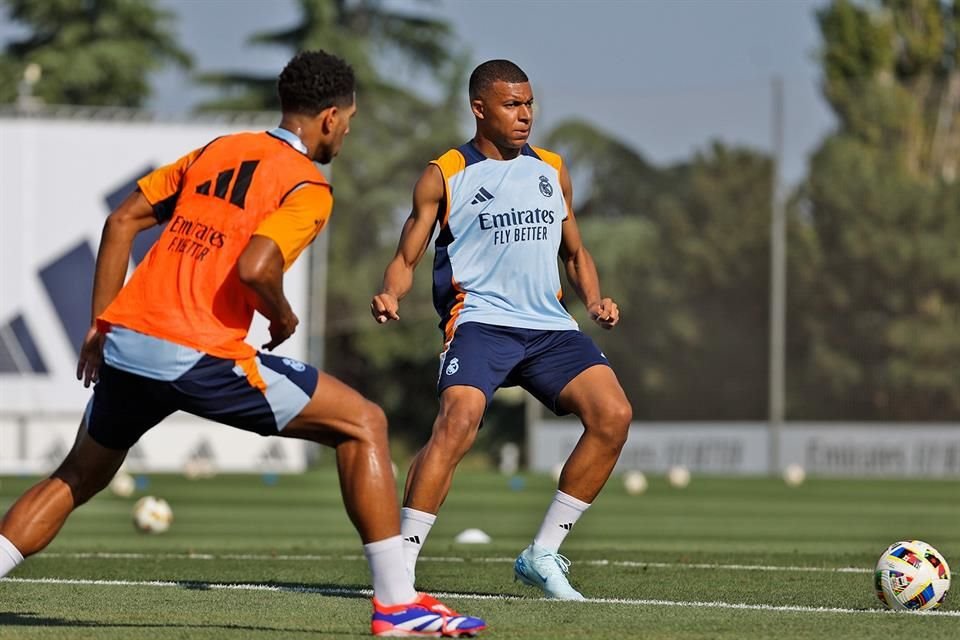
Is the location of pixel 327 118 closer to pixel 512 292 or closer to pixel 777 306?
pixel 512 292

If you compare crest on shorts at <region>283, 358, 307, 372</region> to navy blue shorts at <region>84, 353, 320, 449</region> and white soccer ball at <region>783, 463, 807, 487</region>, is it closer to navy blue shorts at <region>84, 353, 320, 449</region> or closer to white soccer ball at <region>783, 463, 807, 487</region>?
navy blue shorts at <region>84, 353, 320, 449</region>

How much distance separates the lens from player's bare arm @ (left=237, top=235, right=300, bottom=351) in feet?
19.9

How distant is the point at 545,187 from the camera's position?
27.9 ft

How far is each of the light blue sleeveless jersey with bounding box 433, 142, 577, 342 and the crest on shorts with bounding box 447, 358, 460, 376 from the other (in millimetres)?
217

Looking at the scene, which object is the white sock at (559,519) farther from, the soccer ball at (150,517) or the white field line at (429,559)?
the soccer ball at (150,517)

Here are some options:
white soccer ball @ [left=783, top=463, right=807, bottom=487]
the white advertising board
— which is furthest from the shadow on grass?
the white advertising board

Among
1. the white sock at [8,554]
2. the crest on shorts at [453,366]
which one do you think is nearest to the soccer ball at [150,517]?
the crest on shorts at [453,366]

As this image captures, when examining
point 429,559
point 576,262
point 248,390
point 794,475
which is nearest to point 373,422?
point 248,390

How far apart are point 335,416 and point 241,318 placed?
0.47m

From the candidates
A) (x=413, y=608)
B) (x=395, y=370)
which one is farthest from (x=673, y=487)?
(x=395, y=370)

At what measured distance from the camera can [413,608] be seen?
6.41m

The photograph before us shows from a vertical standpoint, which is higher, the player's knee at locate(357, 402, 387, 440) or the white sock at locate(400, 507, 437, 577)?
the player's knee at locate(357, 402, 387, 440)

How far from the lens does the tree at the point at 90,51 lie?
159 ft

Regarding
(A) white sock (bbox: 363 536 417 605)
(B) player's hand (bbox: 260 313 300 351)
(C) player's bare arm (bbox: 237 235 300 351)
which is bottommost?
(A) white sock (bbox: 363 536 417 605)
